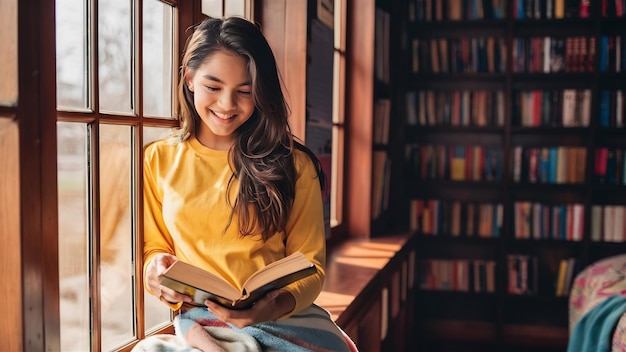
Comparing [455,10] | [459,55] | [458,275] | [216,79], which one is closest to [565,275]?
[458,275]

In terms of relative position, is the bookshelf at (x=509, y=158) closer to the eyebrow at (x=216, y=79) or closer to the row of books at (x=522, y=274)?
the row of books at (x=522, y=274)

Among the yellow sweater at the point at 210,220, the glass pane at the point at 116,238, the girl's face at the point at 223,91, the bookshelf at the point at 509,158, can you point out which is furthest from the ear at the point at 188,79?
the bookshelf at the point at 509,158

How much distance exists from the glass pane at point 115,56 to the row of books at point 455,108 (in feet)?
9.86

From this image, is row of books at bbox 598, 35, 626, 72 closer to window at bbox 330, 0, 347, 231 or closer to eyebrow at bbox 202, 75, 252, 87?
window at bbox 330, 0, 347, 231

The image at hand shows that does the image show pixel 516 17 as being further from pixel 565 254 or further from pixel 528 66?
pixel 565 254

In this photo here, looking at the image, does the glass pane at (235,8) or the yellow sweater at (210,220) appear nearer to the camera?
the yellow sweater at (210,220)

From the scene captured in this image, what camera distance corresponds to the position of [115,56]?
140 cm

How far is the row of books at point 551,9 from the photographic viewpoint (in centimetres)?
398

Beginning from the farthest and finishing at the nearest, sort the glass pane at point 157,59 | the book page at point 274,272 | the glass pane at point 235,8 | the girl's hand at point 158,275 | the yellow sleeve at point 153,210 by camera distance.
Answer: the glass pane at point 235,8 < the glass pane at point 157,59 < the yellow sleeve at point 153,210 < the girl's hand at point 158,275 < the book page at point 274,272

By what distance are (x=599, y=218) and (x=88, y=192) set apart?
11.6 feet

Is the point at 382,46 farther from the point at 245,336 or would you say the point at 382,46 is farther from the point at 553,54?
the point at 245,336

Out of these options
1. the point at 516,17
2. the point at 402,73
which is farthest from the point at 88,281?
the point at 516,17

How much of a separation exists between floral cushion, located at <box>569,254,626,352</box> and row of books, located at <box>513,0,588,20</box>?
157 cm

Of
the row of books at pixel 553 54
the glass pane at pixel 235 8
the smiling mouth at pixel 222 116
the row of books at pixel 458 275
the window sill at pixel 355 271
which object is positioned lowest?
the row of books at pixel 458 275
